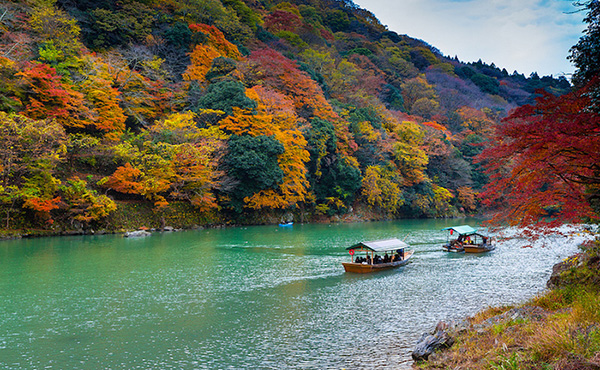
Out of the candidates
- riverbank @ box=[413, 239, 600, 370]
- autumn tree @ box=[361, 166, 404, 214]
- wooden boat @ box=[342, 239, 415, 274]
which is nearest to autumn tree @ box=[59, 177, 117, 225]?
wooden boat @ box=[342, 239, 415, 274]

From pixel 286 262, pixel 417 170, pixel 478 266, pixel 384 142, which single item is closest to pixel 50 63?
pixel 286 262

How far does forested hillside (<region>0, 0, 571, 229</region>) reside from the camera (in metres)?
27.8

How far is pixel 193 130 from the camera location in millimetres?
35000

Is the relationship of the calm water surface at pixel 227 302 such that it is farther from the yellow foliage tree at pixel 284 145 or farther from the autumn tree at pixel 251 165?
the yellow foliage tree at pixel 284 145

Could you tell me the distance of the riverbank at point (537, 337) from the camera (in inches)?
216

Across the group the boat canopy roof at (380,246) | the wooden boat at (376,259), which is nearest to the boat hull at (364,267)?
the wooden boat at (376,259)

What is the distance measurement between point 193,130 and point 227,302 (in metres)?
23.6

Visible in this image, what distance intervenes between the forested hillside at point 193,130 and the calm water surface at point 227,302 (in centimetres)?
646

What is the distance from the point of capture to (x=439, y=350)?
27.9 ft

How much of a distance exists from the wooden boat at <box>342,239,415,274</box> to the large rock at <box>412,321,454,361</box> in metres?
10.5

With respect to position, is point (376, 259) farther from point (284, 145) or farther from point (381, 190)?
point (381, 190)

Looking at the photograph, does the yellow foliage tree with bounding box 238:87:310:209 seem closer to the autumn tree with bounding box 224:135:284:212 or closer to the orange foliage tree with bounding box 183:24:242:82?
the autumn tree with bounding box 224:135:284:212

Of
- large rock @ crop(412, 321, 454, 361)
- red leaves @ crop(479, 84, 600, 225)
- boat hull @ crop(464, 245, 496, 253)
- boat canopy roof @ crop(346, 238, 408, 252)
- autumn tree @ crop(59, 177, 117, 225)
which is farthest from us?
autumn tree @ crop(59, 177, 117, 225)

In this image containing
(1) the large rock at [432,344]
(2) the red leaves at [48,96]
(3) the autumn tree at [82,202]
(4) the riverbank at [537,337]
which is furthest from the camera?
(3) the autumn tree at [82,202]
